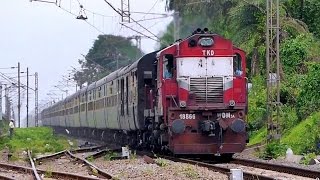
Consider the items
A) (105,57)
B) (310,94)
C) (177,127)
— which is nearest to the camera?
(177,127)

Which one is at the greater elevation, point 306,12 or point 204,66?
point 306,12

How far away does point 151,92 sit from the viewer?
20.6 metres

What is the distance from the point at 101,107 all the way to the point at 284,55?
899 cm

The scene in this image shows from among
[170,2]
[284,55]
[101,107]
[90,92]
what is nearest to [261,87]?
[284,55]

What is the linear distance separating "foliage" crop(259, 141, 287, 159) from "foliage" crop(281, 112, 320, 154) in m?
0.76

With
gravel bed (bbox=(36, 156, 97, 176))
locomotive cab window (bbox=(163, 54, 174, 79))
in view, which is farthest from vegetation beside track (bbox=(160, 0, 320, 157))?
gravel bed (bbox=(36, 156, 97, 176))

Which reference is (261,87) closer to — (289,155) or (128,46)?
(289,155)

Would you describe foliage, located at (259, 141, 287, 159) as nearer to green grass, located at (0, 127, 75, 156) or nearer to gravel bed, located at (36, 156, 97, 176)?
gravel bed, located at (36, 156, 97, 176)

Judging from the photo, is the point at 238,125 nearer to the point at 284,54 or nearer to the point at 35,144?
the point at 284,54

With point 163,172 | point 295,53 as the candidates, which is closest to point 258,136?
point 295,53

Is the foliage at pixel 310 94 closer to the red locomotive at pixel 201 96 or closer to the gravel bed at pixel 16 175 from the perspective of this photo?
the red locomotive at pixel 201 96

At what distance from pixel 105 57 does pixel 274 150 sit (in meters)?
59.0

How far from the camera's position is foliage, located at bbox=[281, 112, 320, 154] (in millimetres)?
21656

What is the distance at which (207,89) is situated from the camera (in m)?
17.8
